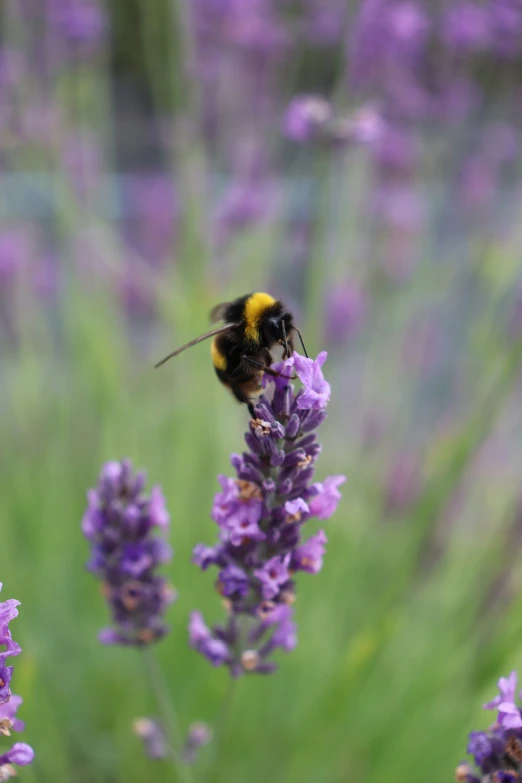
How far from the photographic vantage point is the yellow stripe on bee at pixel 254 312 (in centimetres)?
99

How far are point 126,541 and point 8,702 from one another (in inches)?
12.0

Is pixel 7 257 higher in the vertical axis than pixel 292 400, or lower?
higher

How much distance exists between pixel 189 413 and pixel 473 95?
1.45m

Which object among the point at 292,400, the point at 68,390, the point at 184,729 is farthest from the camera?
the point at 68,390

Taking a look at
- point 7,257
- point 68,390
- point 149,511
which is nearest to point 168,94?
point 7,257

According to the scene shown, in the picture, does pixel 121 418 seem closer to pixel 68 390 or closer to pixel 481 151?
pixel 68 390

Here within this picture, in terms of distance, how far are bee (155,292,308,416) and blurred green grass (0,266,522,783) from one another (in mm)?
446

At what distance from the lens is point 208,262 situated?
2361 millimetres

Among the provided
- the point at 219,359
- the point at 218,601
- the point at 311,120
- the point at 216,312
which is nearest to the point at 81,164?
the point at 311,120

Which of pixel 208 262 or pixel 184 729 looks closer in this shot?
pixel 184 729

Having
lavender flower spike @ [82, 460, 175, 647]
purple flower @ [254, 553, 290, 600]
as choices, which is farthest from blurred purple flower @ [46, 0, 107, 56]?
purple flower @ [254, 553, 290, 600]

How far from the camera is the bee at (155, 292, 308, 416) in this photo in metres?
0.98

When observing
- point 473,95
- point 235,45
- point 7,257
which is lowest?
point 473,95

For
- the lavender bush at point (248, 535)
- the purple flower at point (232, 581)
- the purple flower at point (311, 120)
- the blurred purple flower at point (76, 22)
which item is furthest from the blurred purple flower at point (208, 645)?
the blurred purple flower at point (76, 22)
